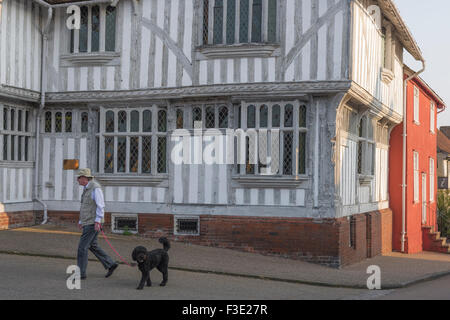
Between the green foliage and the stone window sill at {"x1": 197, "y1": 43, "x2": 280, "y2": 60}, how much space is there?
54.1 ft

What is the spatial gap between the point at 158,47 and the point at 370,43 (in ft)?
17.4

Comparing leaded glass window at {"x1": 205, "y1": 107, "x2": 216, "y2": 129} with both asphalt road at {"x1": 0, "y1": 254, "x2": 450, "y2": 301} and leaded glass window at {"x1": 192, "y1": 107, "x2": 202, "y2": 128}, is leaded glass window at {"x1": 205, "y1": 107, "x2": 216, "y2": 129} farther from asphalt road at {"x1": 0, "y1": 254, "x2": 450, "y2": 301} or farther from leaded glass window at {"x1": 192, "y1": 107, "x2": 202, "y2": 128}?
asphalt road at {"x1": 0, "y1": 254, "x2": 450, "y2": 301}

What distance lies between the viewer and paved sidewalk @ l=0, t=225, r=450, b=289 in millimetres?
13125

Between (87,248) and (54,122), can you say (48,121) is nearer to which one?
(54,122)

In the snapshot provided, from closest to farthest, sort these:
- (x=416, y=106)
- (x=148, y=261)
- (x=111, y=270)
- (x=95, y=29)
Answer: (x=148, y=261) → (x=111, y=270) → (x=95, y=29) → (x=416, y=106)

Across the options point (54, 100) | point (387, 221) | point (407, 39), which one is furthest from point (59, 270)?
point (407, 39)

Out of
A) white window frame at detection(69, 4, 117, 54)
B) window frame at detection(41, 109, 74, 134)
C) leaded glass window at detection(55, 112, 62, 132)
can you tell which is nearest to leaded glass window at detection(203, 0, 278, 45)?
white window frame at detection(69, 4, 117, 54)

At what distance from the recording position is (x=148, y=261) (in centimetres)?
1066

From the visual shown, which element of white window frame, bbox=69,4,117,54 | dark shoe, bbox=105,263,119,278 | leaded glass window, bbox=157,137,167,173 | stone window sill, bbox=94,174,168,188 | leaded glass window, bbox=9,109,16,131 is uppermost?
white window frame, bbox=69,4,117,54

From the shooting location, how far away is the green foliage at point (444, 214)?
1150 inches

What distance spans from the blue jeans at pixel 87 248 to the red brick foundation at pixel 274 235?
4.61 meters

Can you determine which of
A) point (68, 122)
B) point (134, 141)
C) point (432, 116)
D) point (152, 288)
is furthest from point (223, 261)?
point (432, 116)

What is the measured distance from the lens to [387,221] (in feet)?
70.0

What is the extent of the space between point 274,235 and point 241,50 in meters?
4.10
